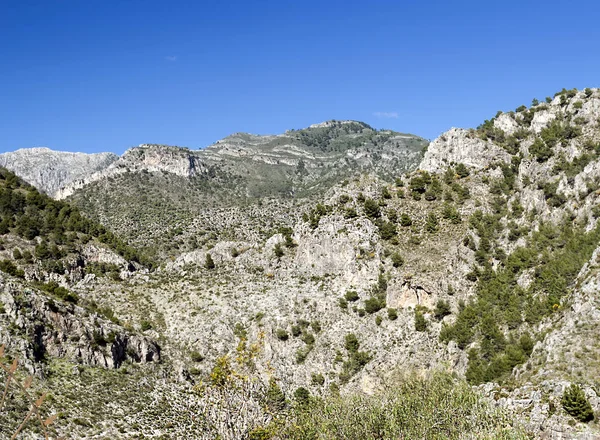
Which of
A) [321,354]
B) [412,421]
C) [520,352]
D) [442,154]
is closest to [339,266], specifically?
[321,354]

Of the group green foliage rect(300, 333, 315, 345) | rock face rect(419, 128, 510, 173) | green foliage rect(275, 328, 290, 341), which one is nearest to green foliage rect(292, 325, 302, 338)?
green foliage rect(300, 333, 315, 345)

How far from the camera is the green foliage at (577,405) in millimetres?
28811

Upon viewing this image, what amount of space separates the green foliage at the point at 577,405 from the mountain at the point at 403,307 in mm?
115

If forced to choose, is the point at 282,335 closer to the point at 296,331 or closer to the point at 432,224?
the point at 296,331

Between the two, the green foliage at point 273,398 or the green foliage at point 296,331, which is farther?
the green foliage at point 296,331

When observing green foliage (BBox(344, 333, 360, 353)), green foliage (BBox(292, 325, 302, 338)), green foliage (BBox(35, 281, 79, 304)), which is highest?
green foliage (BBox(35, 281, 79, 304))

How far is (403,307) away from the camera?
202 feet

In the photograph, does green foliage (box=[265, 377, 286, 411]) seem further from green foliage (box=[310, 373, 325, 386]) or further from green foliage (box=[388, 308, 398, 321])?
green foliage (box=[388, 308, 398, 321])

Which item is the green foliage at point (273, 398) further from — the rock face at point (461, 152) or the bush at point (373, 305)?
the rock face at point (461, 152)

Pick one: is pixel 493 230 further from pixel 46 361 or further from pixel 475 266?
pixel 46 361

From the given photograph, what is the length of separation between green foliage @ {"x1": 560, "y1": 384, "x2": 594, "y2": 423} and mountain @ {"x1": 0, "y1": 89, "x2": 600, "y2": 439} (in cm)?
11

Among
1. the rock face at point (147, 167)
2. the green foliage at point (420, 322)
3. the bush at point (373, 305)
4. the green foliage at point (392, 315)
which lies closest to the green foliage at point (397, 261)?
the bush at point (373, 305)

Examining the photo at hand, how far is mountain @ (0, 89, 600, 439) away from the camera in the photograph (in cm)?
2956

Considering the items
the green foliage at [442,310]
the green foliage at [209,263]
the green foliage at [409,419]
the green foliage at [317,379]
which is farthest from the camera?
the green foliage at [209,263]
